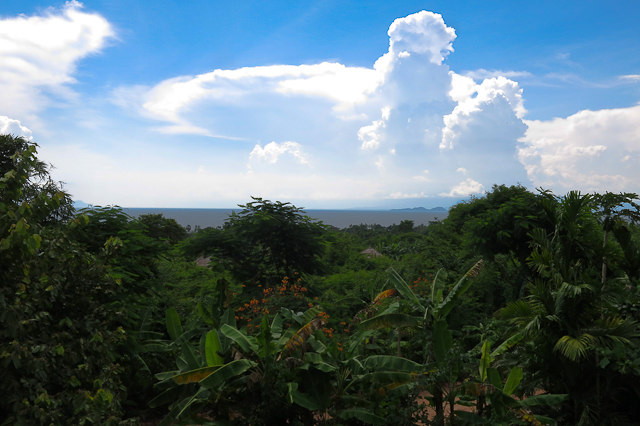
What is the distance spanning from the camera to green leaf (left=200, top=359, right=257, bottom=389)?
241 inches

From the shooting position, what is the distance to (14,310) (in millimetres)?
3908

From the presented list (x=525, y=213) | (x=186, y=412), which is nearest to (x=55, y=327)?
(x=186, y=412)

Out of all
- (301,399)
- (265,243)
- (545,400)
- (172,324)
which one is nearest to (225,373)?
(301,399)

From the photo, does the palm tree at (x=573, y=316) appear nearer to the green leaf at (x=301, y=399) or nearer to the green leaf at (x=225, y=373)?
the green leaf at (x=301, y=399)

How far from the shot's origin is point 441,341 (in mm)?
7090

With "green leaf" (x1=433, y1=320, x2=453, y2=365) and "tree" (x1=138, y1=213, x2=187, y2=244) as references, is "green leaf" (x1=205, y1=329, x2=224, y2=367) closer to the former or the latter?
"green leaf" (x1=433, y1=320, x2=453, y2=365)

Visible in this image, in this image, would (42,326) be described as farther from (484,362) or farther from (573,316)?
(573,316)

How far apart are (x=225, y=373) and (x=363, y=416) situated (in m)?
2.47

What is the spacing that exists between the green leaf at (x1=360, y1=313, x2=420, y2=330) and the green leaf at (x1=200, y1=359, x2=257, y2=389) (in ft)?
8.11

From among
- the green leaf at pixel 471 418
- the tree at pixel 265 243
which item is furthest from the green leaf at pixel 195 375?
the tree at pixel 265 243

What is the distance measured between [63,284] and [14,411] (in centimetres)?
150

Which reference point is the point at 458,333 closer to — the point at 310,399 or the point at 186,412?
the point at 310,399

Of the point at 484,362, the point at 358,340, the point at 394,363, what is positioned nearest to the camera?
the point at 394,363

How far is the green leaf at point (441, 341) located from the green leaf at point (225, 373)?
3.37 metres
